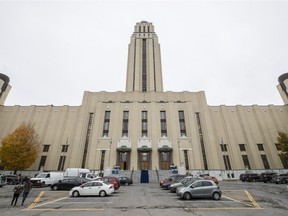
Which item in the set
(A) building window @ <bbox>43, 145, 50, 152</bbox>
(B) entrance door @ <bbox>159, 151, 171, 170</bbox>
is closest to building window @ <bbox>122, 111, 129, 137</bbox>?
(B) entrance door @ <bbox>159, 151, 171, 170</bbox>

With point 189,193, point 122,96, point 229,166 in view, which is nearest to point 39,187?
point 189,193

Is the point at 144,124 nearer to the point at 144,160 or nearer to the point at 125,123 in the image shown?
the point at 125,123

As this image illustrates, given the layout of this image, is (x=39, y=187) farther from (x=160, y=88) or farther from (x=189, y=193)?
(x=160, y=88)

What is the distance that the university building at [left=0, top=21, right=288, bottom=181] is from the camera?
4006 cm

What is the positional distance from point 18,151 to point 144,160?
27208 millimetres

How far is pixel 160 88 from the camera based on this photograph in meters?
59.4

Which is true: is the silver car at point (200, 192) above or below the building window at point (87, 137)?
below

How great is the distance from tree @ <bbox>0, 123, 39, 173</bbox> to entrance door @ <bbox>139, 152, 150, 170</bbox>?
78.2ft

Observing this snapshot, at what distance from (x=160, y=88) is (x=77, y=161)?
3409 cm

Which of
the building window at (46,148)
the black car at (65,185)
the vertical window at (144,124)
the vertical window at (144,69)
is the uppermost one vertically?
the vertical window at (144,69)

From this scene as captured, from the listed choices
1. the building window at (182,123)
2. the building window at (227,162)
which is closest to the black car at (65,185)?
the building window at (182,123)

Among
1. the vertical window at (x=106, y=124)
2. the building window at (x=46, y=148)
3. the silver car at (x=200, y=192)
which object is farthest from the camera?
the building window at (x=46, y=148)

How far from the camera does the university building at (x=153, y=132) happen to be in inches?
1577

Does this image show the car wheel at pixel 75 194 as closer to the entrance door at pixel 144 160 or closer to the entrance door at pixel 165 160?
the entrance door at pixel 144 160
